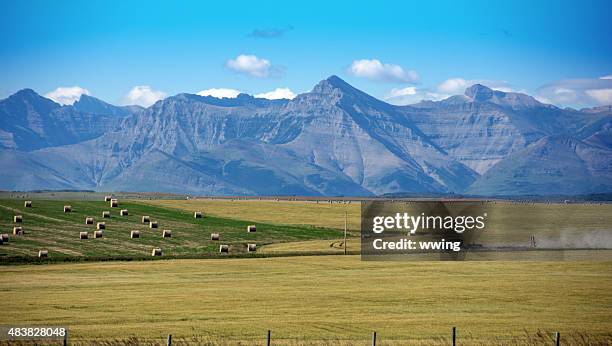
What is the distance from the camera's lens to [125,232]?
362ft

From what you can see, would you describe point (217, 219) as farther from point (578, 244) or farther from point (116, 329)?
point (116, 329)

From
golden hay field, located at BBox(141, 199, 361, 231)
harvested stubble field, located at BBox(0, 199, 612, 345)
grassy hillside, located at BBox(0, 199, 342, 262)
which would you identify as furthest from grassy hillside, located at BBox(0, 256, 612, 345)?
golden hay field, located at BBox(141, 199, 361, 231)

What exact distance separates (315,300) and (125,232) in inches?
2149

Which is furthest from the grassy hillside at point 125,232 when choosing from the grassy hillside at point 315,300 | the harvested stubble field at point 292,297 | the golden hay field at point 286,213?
the grassy hillside at point 315,300

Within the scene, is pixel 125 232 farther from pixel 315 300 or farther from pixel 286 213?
pixel 286 213

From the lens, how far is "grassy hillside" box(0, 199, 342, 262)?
311 ft

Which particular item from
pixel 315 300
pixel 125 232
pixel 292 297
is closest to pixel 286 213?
pixel 125 232

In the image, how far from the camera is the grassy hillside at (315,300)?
153 feet

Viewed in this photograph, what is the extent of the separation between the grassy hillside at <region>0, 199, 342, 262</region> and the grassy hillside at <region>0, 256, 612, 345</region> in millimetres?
9960

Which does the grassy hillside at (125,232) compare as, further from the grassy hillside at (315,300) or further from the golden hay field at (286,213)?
the grassy hillside at (315,300)

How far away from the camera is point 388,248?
104 metres

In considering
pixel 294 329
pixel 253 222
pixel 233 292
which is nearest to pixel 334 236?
pixel 253 222

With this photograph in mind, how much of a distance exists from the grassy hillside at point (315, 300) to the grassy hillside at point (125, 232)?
996 cm

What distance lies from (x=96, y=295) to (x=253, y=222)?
255 feet
